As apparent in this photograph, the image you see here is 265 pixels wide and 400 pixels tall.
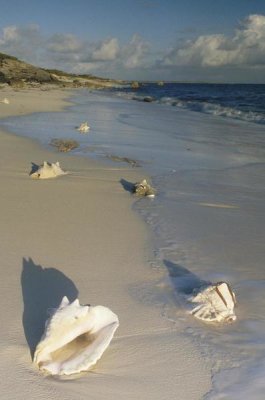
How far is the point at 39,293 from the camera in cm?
370

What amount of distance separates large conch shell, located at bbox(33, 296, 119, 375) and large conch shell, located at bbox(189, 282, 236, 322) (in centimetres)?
86

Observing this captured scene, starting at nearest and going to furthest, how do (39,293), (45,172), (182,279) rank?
(39,293), (182,279), (45,172)

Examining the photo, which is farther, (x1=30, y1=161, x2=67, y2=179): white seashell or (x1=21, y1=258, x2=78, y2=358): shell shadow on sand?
(x1=30, y1=161, x2=67, y2=179): white seashell

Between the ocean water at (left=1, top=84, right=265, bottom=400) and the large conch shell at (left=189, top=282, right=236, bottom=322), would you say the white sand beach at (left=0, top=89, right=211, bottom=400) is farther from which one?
the large conch shell at (left=189, top=282, right=236, bottom=322)

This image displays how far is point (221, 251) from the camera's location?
4.87 m

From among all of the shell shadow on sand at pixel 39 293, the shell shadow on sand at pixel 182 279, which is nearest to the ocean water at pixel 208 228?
the shell shadow on sand at pixel 182 279

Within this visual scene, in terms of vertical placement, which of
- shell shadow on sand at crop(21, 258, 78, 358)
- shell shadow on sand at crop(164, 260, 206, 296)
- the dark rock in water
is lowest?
shell shadow on sand at crop(164, 260, 206, 296)

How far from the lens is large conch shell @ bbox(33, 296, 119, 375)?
2.74m

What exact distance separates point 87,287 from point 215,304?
100 centimetres

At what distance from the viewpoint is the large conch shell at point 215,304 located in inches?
139

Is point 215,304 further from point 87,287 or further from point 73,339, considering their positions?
point 73,339

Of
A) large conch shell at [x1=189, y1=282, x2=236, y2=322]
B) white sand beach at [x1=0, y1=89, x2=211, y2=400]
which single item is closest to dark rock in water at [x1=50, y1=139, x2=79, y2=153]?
white sand beach at [x1=0, y1=89, x2=211, y2=400]

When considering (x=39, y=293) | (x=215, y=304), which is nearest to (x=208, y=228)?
(x=215, y=304)

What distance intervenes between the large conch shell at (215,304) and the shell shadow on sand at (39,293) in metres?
0.95
